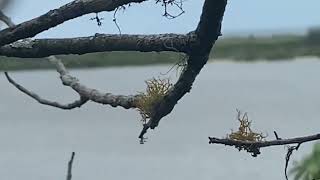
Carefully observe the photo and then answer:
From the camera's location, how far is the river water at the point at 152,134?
6035 mm

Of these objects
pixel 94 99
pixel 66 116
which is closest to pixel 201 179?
pixel 66 116

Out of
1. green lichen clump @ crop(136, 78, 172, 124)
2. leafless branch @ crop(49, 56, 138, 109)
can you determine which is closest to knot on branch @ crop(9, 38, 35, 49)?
green lichen clump @ crop(136, 78, 172, 124)

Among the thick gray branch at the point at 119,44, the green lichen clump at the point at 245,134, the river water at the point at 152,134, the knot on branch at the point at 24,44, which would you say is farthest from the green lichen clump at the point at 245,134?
the river water at the point at 152,134

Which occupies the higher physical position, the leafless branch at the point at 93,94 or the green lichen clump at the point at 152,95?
the leafless branch at the point at 93,94

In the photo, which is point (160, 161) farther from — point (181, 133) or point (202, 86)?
point (202, 86)

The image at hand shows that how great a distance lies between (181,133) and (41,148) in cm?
175

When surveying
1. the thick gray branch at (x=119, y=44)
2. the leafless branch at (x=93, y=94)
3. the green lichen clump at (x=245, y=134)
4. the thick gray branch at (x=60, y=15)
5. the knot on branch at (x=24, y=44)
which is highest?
the leafless branch at (x=93, y=94)

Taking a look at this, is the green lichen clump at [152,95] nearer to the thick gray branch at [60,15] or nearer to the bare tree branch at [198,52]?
the bare tree branch at [198,52]

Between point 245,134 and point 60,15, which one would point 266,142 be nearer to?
point 245,134

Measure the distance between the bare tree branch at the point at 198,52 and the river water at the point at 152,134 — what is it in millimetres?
3118

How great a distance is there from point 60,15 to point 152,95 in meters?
0.22

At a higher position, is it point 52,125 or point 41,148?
point 52,125

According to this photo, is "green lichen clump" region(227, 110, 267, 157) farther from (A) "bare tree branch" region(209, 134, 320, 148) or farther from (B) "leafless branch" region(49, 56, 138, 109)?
(B) "leafless branch" region(49, 56, 138, 109)

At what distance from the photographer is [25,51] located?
105 cm
